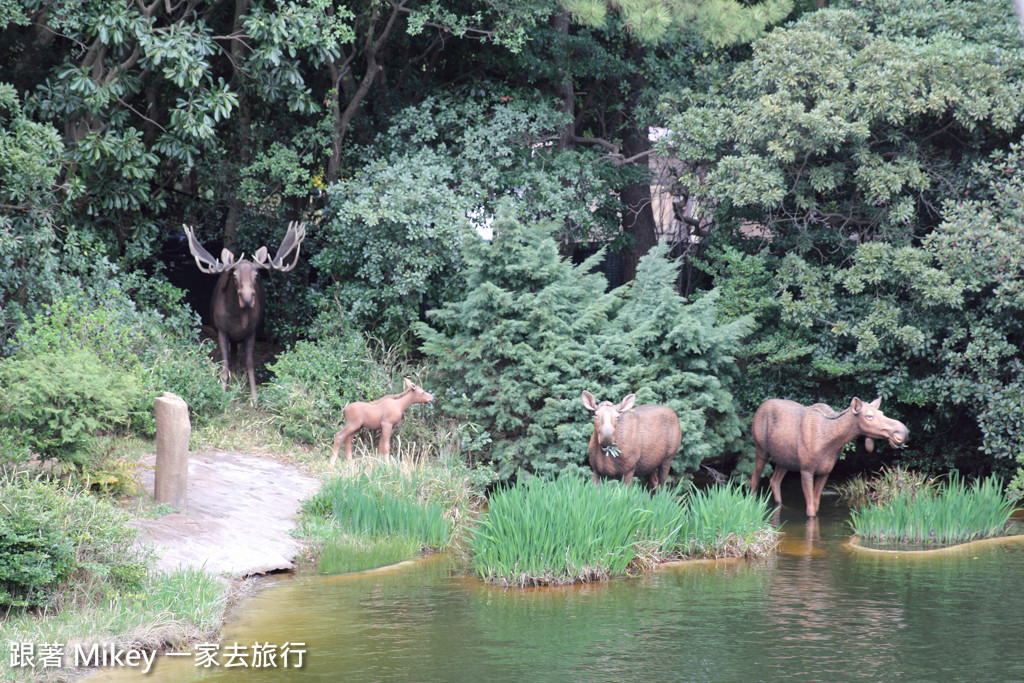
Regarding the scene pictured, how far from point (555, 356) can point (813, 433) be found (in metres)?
3.15

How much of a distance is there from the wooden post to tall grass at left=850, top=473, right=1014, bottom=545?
271 inches

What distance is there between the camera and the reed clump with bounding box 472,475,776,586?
29.6 feet

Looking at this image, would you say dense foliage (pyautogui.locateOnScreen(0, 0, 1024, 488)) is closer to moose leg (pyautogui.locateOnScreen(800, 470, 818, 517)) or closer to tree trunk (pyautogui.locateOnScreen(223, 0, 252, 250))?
tree trunk (pyautogui.locateOnScreen(223, 0, 252, 250))

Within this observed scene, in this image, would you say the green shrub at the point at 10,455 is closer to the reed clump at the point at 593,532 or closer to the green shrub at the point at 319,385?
the reed clump at the point at 593,532

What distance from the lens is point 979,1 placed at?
14102 millimetres

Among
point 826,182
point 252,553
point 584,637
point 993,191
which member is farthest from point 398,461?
point 993,191

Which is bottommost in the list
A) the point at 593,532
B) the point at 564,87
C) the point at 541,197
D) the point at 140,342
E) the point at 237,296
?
the point at 593,532

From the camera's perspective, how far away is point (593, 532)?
362 inches

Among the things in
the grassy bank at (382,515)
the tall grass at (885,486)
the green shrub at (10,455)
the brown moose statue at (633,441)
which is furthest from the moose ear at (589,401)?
the green shrub at (10,455)

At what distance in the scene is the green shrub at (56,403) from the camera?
8.92 m

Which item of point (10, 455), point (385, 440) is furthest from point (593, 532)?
point (10, 455)

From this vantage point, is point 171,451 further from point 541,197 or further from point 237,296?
point 541,197

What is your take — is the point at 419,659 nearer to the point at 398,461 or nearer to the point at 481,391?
the point at 398,461

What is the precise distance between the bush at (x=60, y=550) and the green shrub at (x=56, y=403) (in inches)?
38.6
